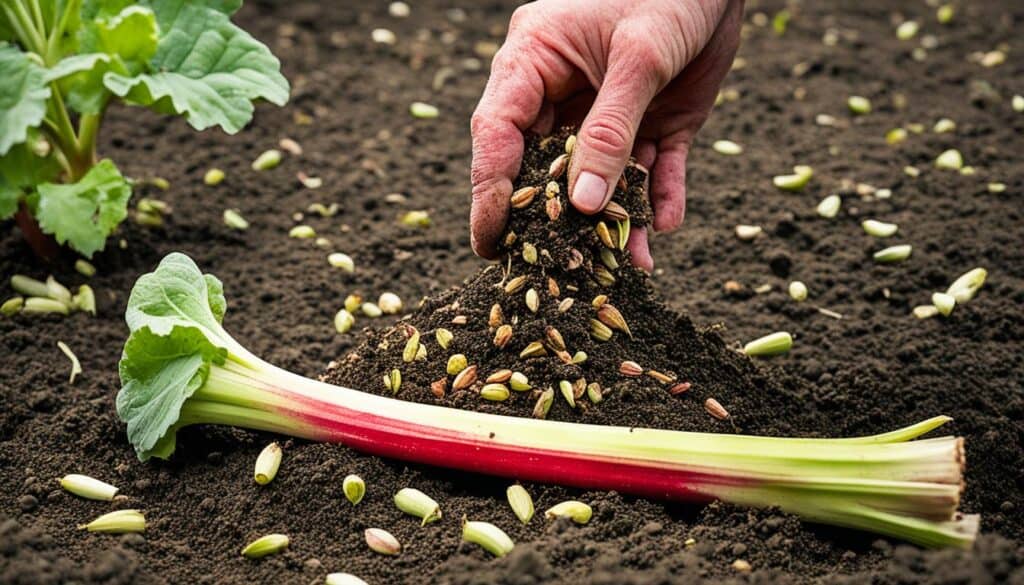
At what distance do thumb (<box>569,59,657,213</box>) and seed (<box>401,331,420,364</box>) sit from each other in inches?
20.7

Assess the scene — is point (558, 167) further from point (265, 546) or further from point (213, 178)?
point (213, 178)

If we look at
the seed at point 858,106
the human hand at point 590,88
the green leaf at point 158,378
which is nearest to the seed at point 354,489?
the green leaf at point 158,378

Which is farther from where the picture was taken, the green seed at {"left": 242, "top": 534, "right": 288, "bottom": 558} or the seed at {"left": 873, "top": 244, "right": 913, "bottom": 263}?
the seed at {"left": 873, "top": 244, "right": 913, "bottom": 263}

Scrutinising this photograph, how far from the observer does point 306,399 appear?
2527 mm

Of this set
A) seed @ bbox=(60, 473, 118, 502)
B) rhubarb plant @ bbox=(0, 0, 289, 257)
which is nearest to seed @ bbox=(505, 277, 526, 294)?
rhubarb plant @ bbox=(0, 0, 289, 257)

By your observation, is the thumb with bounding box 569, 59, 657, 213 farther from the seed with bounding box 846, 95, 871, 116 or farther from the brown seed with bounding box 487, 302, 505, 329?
the seed with bounding box 846, 95, 871, 116

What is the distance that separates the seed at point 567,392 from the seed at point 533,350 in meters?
0.09

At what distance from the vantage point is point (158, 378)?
2.54 m

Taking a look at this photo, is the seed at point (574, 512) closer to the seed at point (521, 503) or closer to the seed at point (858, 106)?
the seed at point (521, 503)

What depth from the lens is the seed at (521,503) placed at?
92.1 inches

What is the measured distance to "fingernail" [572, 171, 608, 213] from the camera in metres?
2.46

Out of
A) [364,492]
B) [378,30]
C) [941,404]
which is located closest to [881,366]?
[941,404]

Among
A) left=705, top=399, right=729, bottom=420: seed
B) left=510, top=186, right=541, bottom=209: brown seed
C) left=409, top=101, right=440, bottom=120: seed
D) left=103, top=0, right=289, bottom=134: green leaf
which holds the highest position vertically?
left=510, top=186, right=541, bottom=209: brown seed

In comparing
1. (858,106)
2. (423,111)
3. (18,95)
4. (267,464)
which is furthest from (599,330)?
(858,106)
